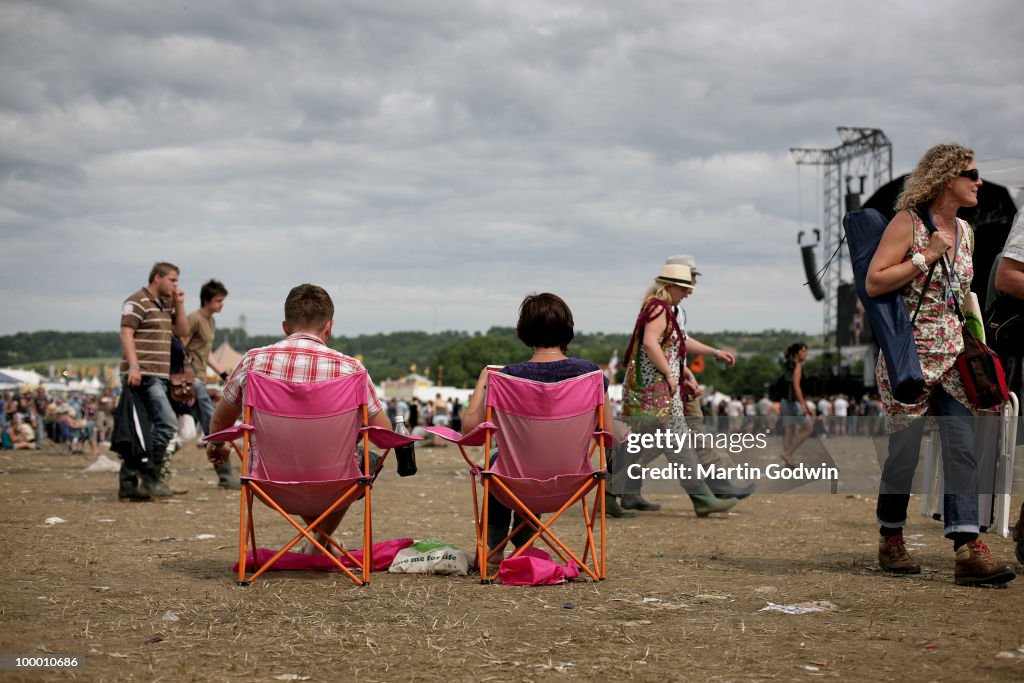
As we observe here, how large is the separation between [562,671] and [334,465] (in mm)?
1929

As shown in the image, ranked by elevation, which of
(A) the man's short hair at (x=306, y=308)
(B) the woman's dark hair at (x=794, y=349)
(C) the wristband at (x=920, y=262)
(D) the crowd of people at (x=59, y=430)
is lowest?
(D) the crowd of people at (x=59, y=430)

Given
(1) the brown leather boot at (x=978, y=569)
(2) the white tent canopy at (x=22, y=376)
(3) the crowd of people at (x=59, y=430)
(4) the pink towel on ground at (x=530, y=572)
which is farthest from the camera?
(2) the white tent canopy at (x=22, y=376)

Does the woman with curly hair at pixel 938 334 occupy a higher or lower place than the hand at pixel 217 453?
higher

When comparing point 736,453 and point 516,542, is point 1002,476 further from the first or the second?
point 736,453

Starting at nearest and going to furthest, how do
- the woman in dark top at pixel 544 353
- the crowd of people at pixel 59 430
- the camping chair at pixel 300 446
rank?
the camping chair at pixel 300 446 < the woman in dark top at pixel 544 353 < the crowd of people at pixel 59 430

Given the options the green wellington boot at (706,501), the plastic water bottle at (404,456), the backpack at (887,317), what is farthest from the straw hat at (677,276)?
the plastic water bottle at (404,456)

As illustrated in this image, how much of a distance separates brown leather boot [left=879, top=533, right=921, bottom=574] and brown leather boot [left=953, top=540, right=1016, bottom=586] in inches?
15.0

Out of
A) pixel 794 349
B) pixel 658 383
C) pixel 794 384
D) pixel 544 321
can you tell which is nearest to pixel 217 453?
pixel 544 321

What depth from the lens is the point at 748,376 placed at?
12325 cm

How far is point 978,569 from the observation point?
15.4ft

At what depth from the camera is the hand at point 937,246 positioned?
4816mm

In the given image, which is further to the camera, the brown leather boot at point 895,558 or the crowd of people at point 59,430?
the crowd of people at point 59,430

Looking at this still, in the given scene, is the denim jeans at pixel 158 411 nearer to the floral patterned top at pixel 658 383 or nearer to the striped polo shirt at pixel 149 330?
the striped polo shirt at pixel 149 330

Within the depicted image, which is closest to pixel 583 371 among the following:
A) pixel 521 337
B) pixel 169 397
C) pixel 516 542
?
pixel 521 337
